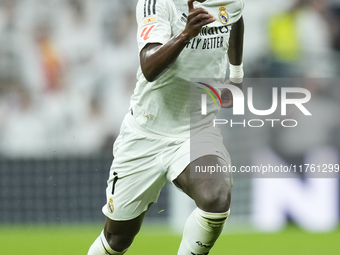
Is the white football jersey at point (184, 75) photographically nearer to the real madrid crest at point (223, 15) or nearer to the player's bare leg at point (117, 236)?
the real madrid crest at point (223, 15)

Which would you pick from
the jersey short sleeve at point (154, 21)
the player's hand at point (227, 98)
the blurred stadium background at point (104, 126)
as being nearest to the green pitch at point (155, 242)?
the blurred stadium background at point (104, 126)

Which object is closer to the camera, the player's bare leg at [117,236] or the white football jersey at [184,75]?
the white football jersey at [184,75]

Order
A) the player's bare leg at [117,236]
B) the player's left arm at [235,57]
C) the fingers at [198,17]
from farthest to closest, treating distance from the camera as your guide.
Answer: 1. the player's left arm at [235,57]
2. the player's bare leg at [117,236]
3. the fingers at [198,17]

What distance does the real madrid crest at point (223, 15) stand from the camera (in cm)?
351

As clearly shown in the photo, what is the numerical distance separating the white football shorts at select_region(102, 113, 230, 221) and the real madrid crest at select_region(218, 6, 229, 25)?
686 mm

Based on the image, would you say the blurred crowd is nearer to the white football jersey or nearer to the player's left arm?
the player's left arm

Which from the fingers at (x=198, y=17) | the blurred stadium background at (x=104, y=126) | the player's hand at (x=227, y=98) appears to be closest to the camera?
the fingers at (x=198, y=17)

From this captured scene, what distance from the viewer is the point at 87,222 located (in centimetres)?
733

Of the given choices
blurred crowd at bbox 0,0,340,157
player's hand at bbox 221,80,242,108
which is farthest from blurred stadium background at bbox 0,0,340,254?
player's hand at bbox 221,80,242,108

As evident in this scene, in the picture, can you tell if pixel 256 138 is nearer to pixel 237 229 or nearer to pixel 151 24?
pixel 237 229

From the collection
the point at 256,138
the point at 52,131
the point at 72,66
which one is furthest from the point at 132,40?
the point at 256,138

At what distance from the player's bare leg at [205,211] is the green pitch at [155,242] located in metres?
2.83

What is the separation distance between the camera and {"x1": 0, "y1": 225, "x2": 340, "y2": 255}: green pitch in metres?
6.06

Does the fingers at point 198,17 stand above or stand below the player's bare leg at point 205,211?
above
